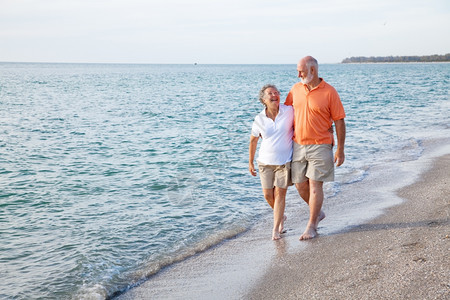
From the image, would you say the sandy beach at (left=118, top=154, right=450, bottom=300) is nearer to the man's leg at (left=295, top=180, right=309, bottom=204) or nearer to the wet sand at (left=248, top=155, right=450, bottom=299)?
the wet sand at (left=248, top=155, right=450, bottom=299)

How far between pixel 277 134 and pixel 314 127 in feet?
1.43

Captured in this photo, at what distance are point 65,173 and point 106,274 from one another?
6361 millimetres

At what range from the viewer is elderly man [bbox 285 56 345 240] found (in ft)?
16.4

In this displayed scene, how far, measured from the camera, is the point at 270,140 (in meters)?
5.30

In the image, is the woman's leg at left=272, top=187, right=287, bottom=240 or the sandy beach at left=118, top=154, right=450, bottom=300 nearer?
the sandy beach at left=118, top=154, right=450, bottom=300

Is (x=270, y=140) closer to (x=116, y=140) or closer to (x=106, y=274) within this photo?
(x=106, y=274)

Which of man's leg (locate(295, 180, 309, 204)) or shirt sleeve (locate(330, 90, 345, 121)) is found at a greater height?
shirt sleeve (locate(330, 90, 345, 121))

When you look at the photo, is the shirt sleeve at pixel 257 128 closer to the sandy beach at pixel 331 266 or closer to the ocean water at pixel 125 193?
the sandy beach at pixel 331 266

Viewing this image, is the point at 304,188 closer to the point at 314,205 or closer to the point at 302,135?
the point at 314,205

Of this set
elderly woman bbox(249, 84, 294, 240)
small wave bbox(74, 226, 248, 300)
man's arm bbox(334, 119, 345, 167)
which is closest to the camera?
small wave bbox(74, 226, 248, 300)

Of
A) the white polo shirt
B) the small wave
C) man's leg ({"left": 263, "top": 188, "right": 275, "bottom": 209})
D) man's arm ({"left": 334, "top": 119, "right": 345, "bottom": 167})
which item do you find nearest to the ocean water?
the small wave

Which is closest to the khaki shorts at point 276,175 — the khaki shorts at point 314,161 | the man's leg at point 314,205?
the khaki shorts at point 314,161

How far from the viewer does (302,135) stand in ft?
17.0

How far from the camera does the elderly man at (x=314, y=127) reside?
5.00 meters
